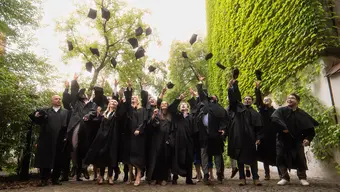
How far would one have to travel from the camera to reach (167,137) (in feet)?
19.9

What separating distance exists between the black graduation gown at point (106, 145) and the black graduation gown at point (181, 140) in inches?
51.8

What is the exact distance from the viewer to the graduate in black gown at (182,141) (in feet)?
19.3

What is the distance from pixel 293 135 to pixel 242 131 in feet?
3.50

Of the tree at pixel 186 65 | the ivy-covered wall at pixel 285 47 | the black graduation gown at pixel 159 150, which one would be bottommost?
the black graduation gown at pixel 159 150

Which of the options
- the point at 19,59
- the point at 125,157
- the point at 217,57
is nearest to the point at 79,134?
the point at 125,157

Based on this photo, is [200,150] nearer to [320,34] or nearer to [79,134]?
[79,134]

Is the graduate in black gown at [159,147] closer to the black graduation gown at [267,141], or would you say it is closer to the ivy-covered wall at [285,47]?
the black graduation gown at [267,141]

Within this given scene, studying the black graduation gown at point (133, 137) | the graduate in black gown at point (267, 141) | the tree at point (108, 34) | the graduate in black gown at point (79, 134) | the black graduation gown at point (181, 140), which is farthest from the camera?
the tree at point (108, 34)

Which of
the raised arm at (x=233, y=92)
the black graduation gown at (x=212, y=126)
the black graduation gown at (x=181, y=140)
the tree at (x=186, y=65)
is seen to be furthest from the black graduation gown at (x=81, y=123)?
the tree at (x=186, y=65)

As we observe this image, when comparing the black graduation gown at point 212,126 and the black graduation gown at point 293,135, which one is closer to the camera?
the black graduation gown at point 293,135

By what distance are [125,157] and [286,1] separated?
684 centimetres

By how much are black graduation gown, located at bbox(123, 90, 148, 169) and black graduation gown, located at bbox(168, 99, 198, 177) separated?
0.70 meters

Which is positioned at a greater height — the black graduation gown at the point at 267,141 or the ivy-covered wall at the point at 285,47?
the ivy-covered wall at the point at 285,47

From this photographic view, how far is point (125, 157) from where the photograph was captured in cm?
587
